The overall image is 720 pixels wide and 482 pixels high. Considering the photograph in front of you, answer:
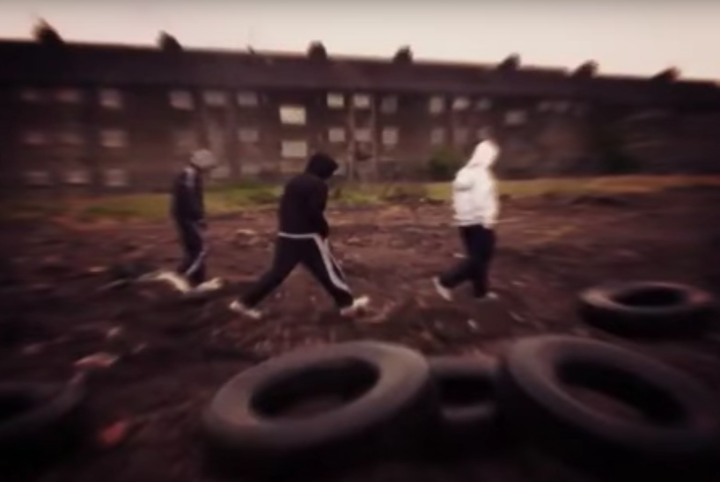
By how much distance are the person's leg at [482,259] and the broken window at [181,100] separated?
4.48 ft

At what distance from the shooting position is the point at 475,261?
8.57 feet

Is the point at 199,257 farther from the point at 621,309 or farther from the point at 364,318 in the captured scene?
the point at 621,309

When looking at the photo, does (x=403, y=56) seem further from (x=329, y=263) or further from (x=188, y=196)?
(x=188, y=196)

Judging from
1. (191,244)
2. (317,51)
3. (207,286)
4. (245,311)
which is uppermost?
(317,51)

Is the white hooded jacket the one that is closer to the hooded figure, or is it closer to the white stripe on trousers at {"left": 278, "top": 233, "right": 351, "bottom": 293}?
the white stripe on trousers at {"left": 278, "top": 233, "right": 351, "bottom": 293}

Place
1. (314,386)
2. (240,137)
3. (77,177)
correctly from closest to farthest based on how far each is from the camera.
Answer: (314,386)
(77,177)
(240,137)

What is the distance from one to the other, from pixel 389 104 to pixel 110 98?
1.21m

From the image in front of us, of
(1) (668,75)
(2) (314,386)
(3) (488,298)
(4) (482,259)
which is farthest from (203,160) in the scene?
(1) (668,75)

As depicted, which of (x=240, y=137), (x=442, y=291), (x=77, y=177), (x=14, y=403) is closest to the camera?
(x=14, y=403)

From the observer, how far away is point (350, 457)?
1.88 m

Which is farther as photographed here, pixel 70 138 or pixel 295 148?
pixel 295 148

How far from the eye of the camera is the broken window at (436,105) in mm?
2617

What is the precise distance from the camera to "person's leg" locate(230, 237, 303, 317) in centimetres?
261

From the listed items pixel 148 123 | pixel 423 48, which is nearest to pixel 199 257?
pixel 148 123
